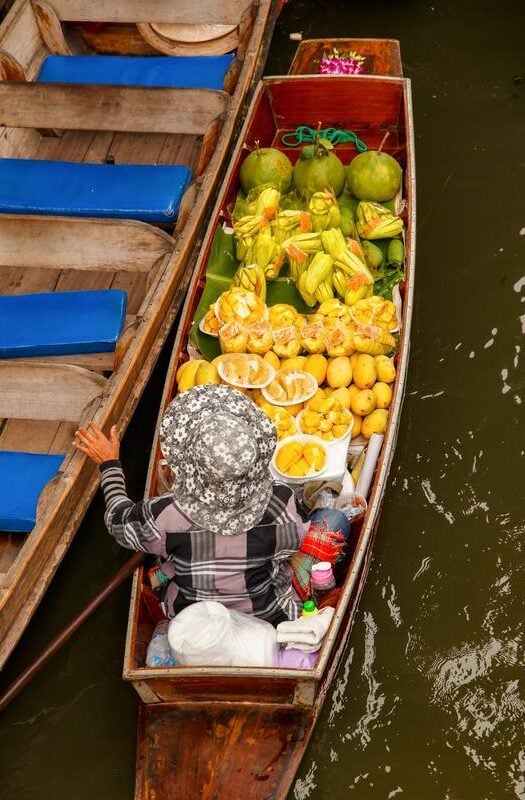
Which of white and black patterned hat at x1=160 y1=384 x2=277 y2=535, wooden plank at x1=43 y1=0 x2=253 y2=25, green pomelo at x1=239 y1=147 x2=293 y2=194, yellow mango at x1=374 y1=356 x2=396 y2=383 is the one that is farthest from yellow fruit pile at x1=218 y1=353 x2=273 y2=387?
wooden plank at x1=43 y1=0 x2=253 y2=25

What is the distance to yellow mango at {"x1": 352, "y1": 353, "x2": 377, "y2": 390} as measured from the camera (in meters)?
4.23

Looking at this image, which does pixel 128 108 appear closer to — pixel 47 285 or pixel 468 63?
pixel 47 285

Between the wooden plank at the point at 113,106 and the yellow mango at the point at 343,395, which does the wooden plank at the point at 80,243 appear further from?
the yellow mango at the point at 343,395

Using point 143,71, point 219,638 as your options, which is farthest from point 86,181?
point 219,638

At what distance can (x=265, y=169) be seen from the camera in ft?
16.7

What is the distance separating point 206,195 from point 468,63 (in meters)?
3.33

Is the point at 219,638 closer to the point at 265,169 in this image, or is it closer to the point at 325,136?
the point at 265,169

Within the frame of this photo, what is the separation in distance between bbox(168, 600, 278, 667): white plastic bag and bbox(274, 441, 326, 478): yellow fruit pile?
818 millimetres

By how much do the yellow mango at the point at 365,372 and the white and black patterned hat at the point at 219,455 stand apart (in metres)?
1.28

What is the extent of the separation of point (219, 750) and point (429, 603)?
1.47 metres

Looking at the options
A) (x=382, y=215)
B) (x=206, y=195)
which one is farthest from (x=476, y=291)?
(x=206, y=195)

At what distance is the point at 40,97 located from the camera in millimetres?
5188

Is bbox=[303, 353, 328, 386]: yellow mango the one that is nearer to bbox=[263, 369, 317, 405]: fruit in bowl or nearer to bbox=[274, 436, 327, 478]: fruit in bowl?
bbox=[263, 369, 317, 405]: fruit in bowl

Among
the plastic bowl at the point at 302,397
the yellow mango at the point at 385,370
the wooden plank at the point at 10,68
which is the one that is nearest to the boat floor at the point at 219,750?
the plastic bowl at the point at 302,397
